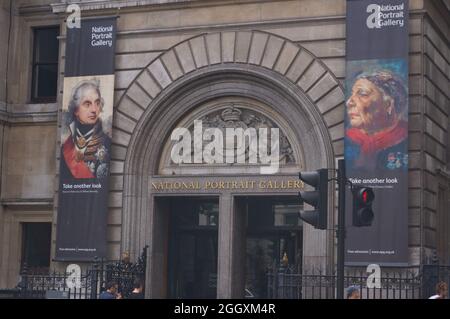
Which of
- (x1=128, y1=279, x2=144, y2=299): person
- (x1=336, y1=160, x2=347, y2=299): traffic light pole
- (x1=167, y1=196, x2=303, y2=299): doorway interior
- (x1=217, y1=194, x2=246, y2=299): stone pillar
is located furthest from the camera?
(x1=167, y1=196, x2=303, y2=299): doorway interior

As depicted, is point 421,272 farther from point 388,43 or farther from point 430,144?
point 388,43

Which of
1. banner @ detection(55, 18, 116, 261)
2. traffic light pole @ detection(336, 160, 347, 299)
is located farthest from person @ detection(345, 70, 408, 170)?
traffic light pole @ detection(336, 160, 347, 299)

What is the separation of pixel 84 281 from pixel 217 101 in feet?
20.2

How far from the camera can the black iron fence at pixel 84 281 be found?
27062 mm

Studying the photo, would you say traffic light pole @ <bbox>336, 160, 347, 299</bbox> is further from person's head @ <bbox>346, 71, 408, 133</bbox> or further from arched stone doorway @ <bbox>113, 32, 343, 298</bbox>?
arched stone doorway @ <bbox>113, 32, 343, 298</bbox>

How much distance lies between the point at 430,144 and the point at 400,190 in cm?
189

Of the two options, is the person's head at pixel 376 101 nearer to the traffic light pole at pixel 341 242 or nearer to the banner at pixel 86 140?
the banner at pixel 86 140

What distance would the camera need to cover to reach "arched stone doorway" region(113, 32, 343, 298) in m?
27.2

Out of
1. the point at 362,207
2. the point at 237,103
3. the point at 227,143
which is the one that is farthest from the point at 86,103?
the point at 362,207

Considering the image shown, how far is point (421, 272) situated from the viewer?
24500 millimetres

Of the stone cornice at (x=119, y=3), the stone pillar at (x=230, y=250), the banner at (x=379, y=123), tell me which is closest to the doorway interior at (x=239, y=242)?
the stone pillar at (x=230, y=250)

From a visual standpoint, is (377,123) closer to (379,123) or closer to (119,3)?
(379,123)
